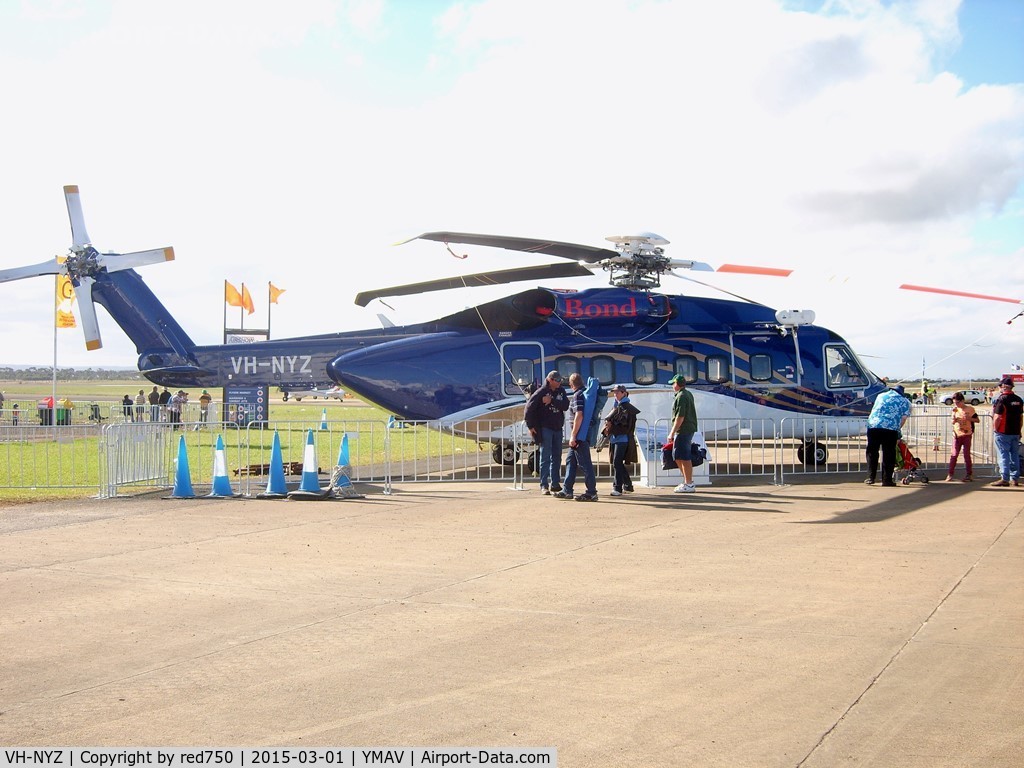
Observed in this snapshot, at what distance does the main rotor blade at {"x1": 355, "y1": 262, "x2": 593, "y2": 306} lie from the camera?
17.1m

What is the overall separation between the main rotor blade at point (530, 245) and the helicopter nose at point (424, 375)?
3041 millimetres

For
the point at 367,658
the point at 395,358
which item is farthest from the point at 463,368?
the point at 367,658

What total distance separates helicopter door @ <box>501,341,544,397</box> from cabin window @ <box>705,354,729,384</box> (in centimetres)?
313

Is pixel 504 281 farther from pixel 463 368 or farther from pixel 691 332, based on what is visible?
pixel 691 332

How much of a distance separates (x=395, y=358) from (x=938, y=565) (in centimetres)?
1186

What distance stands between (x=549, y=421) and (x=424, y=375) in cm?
520

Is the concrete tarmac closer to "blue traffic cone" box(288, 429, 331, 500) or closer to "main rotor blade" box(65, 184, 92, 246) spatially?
"blue traffic cone" box(288, 429, 331, 500)

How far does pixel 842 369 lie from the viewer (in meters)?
18.3

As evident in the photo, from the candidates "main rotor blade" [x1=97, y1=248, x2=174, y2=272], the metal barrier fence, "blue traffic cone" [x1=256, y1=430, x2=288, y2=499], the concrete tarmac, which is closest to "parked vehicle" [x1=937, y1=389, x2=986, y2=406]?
the metal barrier fence

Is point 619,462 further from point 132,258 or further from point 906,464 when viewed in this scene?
point 132,258

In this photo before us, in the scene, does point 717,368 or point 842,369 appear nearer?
point 717,368

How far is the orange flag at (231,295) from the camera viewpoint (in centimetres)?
5197

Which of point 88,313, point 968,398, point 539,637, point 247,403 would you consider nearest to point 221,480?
point 539,637

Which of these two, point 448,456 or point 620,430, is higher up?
point 620,430
